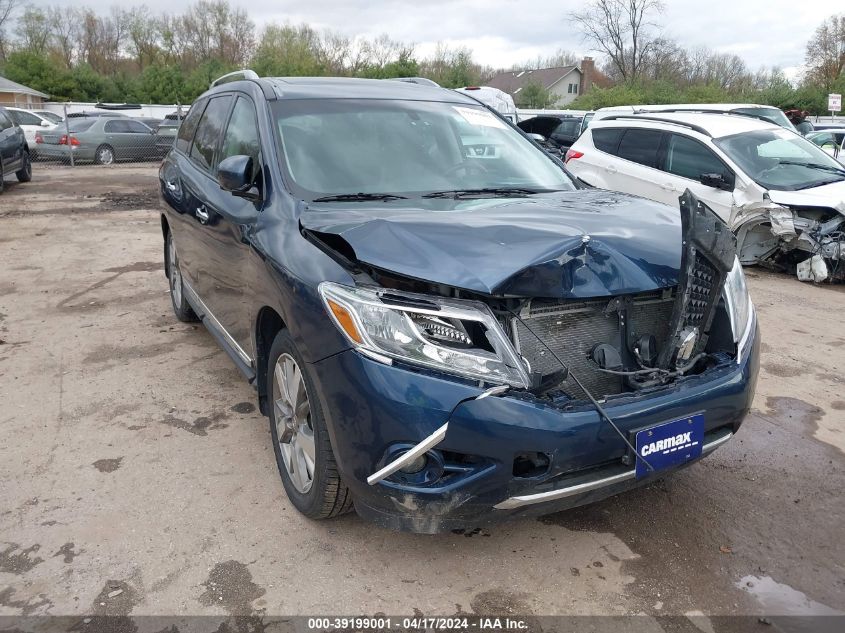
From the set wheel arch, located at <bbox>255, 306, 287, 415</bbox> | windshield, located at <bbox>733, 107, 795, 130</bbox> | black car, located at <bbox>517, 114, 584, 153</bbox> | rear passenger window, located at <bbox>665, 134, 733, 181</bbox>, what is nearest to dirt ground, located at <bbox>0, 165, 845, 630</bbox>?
wheel arch, located at <bbox>255, 306, 287, 415</bbox>

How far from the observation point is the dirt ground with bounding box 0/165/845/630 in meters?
2.57

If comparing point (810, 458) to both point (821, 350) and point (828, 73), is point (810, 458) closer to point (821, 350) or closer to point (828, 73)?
point (821, 350)

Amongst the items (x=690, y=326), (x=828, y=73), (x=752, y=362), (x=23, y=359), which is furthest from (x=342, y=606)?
(x=828, y=73)

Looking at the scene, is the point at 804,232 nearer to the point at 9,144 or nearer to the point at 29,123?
the point at 9,144

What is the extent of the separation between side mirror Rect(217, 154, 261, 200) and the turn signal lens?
108cm

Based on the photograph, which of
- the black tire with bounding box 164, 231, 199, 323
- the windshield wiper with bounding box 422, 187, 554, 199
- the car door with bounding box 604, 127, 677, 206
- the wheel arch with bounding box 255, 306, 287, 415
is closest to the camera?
the wheel arch with bounding box 255, 306, 287, 415

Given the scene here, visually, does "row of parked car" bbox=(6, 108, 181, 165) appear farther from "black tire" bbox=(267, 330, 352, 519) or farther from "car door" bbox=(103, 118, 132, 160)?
"black tire" bbox=(267, 330, 352, 519)

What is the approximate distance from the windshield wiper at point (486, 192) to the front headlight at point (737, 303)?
1071 millimetres

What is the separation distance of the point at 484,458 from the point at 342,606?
0.80m

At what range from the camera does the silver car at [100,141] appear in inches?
810

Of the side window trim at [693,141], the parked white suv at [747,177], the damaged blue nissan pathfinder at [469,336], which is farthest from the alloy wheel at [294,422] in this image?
the side window trim at [693,141]

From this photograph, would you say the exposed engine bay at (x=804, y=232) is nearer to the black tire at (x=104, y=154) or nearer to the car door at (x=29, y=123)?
the black tire at (x=104, y=154)

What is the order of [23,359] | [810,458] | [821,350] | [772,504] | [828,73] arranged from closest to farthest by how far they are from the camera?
[772,504] → [810,458] → [23,359] → [821,350] → [828,73]

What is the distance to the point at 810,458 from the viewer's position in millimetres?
3672
